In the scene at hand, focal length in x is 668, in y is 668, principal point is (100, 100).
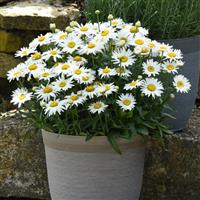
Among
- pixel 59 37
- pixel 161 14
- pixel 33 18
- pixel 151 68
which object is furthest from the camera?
pixel 33 18

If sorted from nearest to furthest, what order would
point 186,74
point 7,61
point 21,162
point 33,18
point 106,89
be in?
point 106,89, point 186,74, point 21,162, point 33,18, point 7,61

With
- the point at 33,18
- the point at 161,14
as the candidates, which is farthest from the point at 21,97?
the point at 33,18

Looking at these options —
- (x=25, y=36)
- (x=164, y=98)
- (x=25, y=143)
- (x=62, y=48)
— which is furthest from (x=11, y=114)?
(x=164, y=98)

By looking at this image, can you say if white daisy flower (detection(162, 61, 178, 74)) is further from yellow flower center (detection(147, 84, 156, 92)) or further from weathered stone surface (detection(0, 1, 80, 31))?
weathered stone surface (detection(0, 1, 80, 31))

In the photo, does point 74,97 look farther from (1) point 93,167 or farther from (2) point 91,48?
(1) point 93,167

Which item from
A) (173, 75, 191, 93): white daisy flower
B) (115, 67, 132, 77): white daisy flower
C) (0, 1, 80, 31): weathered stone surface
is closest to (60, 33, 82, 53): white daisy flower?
(115, 67, 132, 77): white daisy flower

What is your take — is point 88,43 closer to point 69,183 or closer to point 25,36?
point 69,183

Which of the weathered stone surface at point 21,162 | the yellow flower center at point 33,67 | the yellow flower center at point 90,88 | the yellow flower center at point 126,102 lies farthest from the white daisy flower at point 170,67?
the weathered stone surface at point 21,162
